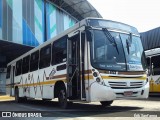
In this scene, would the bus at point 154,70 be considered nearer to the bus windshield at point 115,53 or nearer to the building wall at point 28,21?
the bus windshield at point 115,53

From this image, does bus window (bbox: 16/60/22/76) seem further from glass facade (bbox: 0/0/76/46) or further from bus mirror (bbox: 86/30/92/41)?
glass facade (bbox: 0/0/76/46)

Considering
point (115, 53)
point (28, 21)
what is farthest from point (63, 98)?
point (28, 21)

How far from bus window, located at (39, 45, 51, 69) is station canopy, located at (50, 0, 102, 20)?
117 feet

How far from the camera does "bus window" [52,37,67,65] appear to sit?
12.8 m

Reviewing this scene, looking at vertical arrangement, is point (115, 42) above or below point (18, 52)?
below

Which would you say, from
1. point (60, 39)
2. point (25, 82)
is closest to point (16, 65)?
point (25, 82)

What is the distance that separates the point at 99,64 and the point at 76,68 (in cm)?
123

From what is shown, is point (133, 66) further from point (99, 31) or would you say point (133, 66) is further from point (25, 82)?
point (25, 82)

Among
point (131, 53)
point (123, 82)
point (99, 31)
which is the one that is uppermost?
point (99, 31)

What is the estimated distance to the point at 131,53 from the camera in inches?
452

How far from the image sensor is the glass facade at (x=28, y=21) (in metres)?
37.5

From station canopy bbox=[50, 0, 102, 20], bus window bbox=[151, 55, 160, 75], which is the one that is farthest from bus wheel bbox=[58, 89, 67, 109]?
station canopy bbox=[50, 0, 102, 20]

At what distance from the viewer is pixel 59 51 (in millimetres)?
13359

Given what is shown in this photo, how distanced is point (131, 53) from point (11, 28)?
94.1ft
